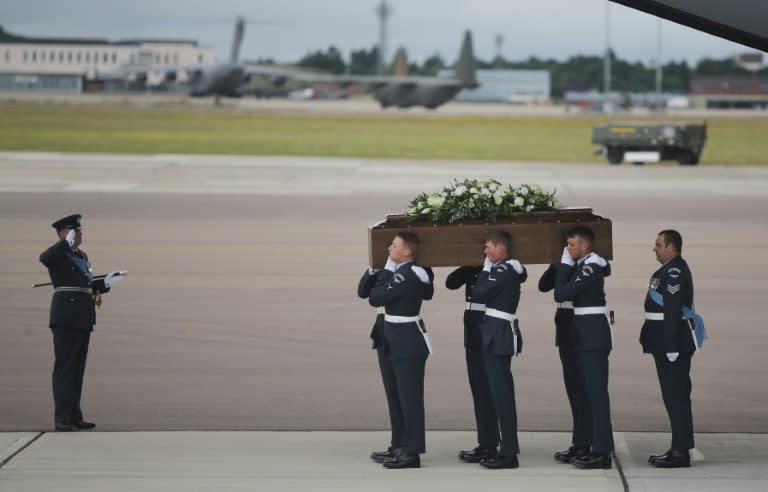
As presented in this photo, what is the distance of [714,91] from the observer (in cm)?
19850

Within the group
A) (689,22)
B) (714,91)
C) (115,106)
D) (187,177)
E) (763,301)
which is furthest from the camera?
(714,91)

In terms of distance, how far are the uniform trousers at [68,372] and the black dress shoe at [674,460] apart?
14.7 feet

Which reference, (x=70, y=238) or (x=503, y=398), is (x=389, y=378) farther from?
(x=70, y=238)

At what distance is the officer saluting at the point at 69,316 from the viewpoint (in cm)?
959

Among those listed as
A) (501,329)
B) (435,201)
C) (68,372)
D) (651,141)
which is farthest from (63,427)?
(651,141)

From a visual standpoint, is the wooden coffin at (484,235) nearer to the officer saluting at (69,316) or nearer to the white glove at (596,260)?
the white glove at (596,260)

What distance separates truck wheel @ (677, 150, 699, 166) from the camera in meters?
46.5

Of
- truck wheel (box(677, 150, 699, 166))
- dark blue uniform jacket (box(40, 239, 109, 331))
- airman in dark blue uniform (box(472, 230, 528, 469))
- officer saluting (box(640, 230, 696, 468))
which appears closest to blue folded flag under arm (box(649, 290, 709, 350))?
officer saluting (box(640, 230, 696, 468))

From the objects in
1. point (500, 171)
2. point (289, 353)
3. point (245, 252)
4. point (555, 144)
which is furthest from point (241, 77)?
point (289, 353)

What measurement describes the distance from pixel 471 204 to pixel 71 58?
182800 millimetres

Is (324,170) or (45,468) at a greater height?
(324,170)

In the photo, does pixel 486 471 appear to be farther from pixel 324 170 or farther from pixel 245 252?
pixel 324 170

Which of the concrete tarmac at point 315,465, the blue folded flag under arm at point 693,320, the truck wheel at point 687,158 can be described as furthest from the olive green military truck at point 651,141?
the blue folded flag under arm at point 693,320

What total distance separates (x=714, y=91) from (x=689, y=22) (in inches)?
7857
